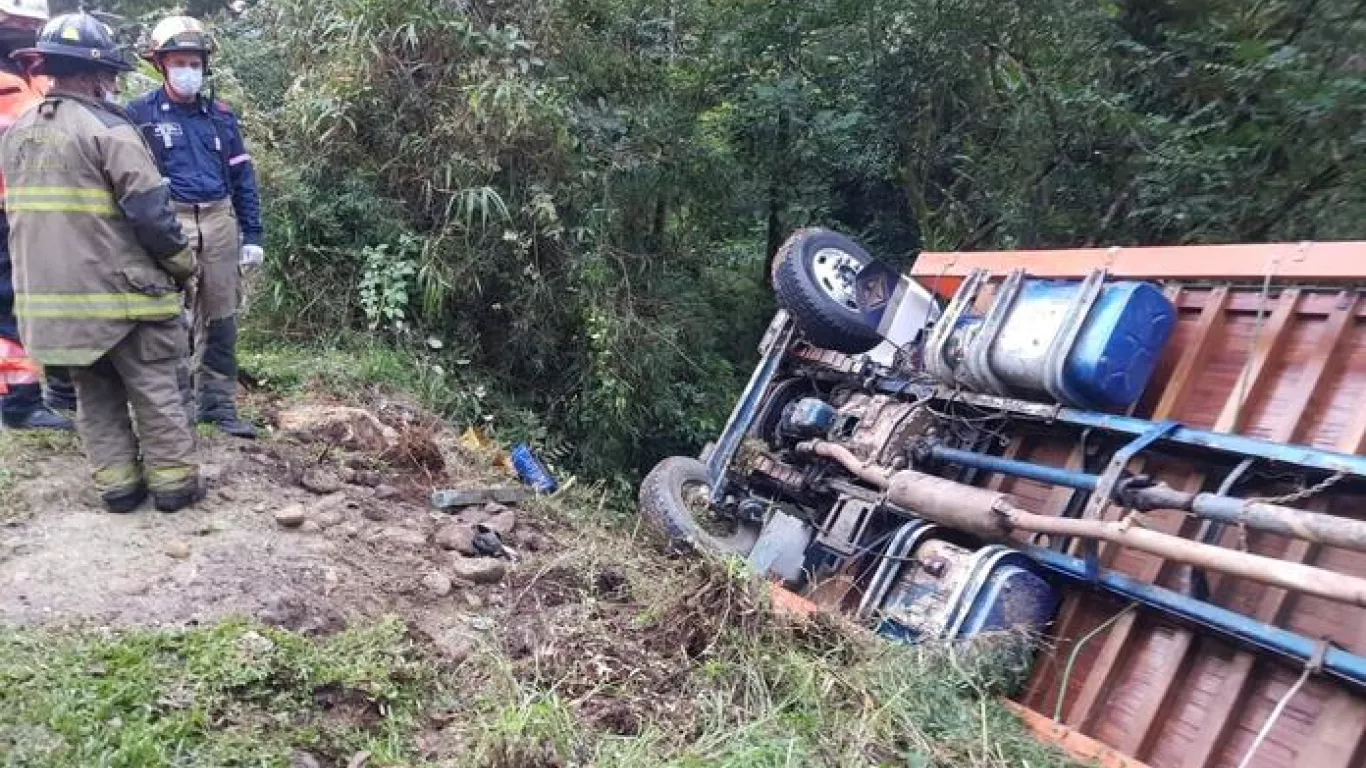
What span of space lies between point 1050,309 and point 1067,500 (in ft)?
2.29

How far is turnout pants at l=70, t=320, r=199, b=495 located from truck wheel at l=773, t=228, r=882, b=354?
2502 millimetres

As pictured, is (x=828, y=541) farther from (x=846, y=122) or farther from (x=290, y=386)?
(x=846, y=122)

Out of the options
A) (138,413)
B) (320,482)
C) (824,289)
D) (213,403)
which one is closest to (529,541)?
(320,482)

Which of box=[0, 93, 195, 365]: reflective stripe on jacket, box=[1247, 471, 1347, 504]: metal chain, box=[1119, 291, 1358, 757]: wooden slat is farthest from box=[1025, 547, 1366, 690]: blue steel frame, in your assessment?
box=[0, 93, 195, 365]: reflective stripe on jacket

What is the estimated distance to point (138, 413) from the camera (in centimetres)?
320

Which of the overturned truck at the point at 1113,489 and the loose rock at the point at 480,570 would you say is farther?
the loose rock at the point at 480,570

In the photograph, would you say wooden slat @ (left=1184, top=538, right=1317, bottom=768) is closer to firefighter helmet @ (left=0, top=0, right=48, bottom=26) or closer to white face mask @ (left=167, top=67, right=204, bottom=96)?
white face mask @ (left=167, top=67, right=204, bottom=96)

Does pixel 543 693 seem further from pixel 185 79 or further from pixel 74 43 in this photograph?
pixel 185 79

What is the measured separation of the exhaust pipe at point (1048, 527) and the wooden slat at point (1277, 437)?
0.36m

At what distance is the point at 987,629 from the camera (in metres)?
3.08

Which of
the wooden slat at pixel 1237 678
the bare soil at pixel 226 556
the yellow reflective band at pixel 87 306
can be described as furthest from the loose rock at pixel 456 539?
the wooden slat at pixel 1237 678

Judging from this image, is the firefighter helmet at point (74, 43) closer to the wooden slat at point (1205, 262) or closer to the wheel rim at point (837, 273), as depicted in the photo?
the wheel rim at point (837, 273)

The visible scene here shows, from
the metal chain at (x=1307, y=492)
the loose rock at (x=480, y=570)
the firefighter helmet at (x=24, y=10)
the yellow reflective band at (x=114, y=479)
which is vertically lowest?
the yellow reflective band at (x=114, y=479)

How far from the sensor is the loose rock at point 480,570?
3.36 m
